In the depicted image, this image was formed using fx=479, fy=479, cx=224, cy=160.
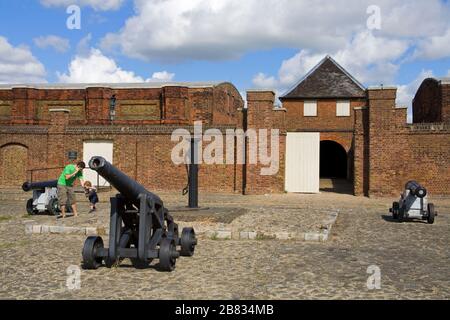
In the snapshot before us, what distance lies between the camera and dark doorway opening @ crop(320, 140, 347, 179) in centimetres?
3638

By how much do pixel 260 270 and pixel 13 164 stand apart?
19366mm

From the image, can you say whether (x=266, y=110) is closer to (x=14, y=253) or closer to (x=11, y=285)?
(x=14, y=253)

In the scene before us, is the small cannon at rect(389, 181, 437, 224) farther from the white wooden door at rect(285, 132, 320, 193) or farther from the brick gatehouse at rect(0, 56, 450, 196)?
the white wooden door at rect(285, 132, 320, 193)

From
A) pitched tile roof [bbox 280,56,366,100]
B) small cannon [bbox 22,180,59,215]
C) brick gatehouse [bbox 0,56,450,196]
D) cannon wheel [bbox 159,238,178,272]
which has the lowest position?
cannon wheel [bbox 159,238,178,272]

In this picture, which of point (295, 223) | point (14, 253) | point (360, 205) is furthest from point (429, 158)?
point (14, 253)

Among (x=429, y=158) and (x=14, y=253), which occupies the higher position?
(x=429, y=158)

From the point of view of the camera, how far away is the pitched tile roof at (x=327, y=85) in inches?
1300

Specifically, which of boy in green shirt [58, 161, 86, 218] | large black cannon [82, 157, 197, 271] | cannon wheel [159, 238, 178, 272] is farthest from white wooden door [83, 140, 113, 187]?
cannon wheel [159, 238, 178, 272]

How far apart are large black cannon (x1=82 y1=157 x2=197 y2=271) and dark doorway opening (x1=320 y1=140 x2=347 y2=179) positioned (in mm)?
29875

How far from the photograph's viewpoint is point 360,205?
16.2 metres

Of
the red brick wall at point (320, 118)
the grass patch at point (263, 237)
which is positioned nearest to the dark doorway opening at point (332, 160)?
the red brick wall at point (320, 118)

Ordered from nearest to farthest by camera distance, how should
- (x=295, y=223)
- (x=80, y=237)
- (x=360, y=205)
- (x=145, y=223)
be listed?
(x=145, y=223), (x=80, y=237), (x=295, y=223), (x=360, y=205)

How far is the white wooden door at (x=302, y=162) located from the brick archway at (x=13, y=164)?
12547 millimetres

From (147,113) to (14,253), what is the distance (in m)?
20.6
